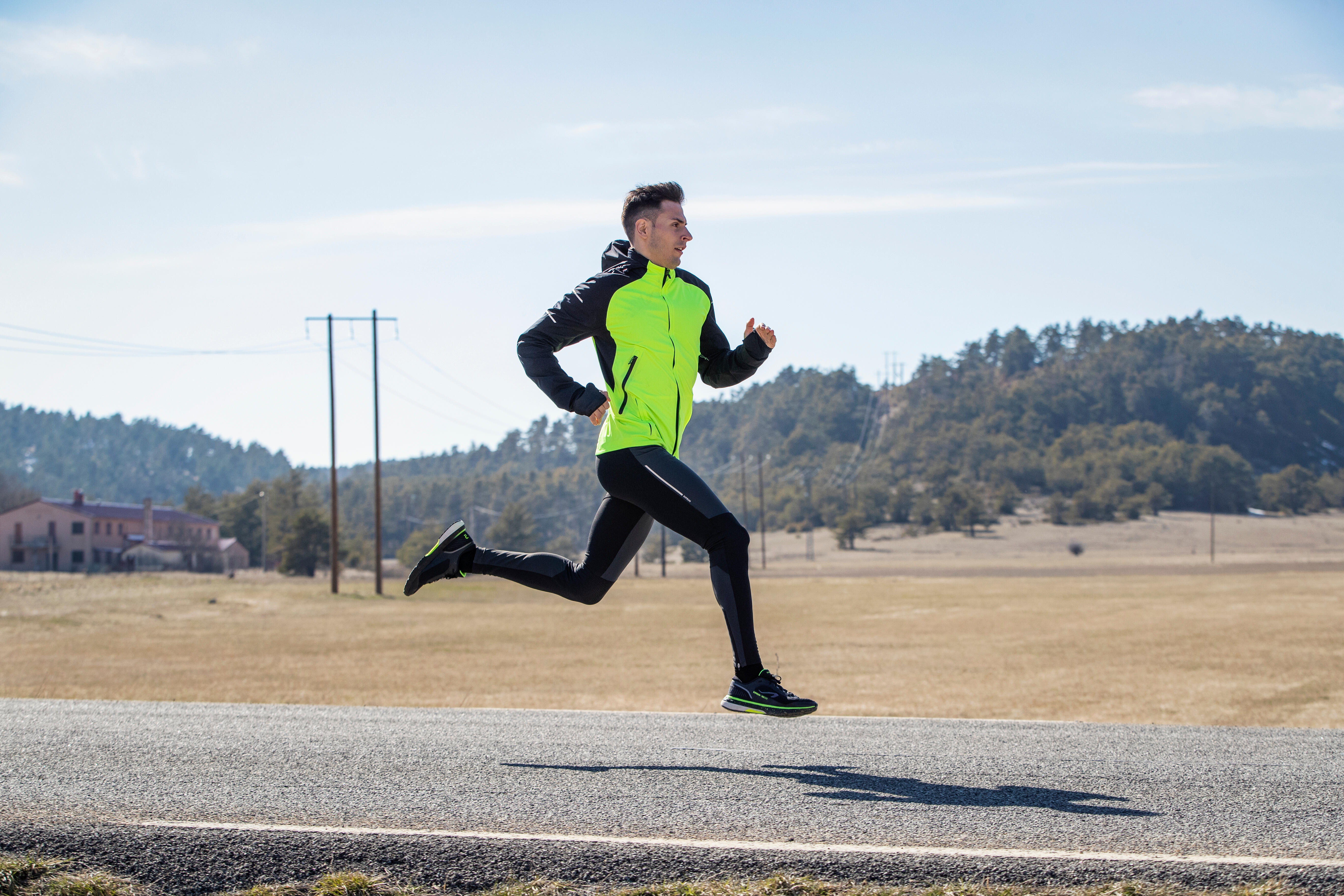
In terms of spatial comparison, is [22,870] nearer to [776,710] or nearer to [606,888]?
[606,888]

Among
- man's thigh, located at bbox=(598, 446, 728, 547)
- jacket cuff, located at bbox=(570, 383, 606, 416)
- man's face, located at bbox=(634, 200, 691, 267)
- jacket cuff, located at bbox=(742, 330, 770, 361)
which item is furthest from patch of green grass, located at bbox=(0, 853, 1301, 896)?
man's face, located at bbox=(634, 200, 691, 267)

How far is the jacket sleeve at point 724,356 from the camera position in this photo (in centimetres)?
510

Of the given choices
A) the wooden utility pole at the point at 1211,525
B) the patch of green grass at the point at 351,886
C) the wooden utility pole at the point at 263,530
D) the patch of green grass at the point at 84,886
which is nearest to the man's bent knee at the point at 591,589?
the patch of green grass at the point at 351,886

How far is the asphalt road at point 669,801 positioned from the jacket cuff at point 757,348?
1.81m

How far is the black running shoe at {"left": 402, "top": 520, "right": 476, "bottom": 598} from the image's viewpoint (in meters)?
5.45

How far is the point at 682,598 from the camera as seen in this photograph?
6481cm

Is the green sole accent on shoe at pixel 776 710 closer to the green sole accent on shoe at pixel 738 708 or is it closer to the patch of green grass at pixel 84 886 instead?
the green sole accent on shoe at pixel 738 708

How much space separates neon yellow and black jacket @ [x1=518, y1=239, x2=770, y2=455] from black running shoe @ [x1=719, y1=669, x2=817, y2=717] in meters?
1.06

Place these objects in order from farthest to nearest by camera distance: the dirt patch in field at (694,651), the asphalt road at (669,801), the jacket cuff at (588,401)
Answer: the dirt patch in field at (694,651)
the jacket cuff at (588,401)
the asphalt road at (669,801)

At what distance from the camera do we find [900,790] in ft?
14.0

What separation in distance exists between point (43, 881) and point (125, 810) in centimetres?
53

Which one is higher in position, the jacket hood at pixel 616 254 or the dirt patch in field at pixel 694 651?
the jacket hood at pixel 616 254

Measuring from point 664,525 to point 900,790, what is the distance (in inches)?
57.8

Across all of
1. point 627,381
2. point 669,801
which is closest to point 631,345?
point 627,381
